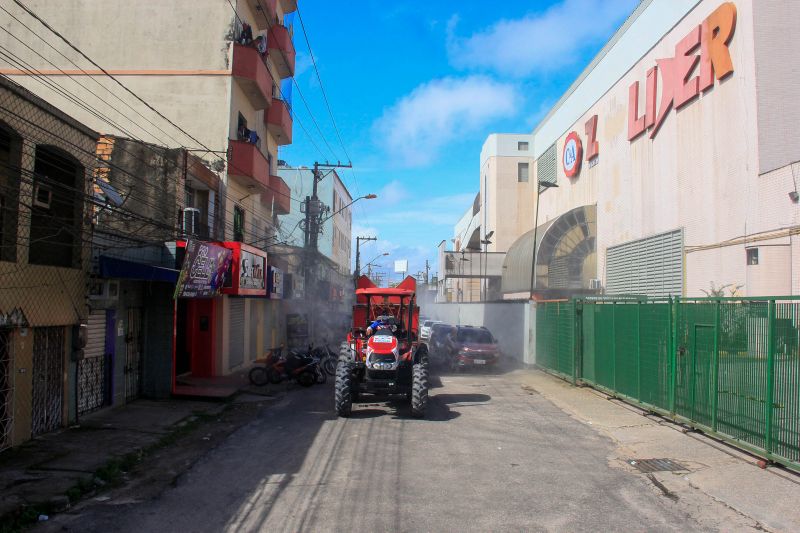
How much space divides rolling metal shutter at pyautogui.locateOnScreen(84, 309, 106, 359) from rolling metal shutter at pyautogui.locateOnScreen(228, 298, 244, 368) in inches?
291

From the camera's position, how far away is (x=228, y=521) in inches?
224

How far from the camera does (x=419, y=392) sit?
1101cm

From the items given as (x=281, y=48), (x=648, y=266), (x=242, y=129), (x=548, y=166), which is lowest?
(x=648, y=266)

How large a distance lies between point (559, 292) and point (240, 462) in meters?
26.6

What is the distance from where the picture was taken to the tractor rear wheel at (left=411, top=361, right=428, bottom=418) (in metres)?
11.0

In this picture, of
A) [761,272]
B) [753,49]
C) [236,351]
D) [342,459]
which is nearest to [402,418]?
[342,459]

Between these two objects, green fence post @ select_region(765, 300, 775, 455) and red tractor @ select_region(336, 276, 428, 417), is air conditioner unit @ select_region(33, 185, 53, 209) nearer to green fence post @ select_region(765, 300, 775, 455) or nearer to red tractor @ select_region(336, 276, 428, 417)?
red tractor @ select_region(336, 276, 428, 417)

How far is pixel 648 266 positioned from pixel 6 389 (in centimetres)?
2312

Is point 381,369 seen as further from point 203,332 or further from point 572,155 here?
point 572,155

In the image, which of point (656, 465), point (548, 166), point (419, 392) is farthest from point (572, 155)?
point (656, 465)

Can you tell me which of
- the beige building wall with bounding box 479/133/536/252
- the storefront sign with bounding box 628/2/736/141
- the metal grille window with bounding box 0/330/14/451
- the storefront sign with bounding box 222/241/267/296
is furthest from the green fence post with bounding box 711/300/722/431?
the beige building wall with bounding box 479/133/536/252

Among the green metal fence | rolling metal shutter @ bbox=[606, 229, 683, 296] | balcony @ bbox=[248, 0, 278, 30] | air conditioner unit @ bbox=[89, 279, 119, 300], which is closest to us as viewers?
the green metal fence

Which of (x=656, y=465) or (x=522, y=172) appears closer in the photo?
(x=656, y=465)

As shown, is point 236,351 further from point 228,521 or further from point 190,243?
point 228,521
